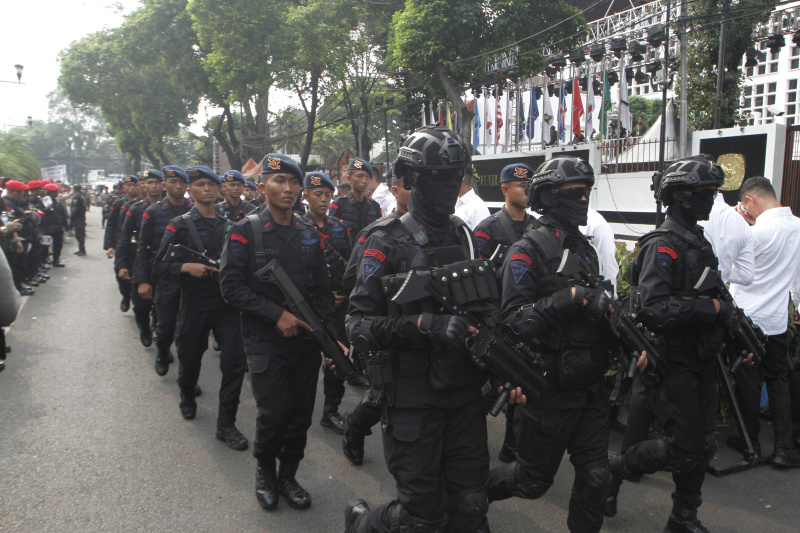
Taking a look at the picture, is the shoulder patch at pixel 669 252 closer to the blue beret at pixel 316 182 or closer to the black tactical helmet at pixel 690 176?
the black tactical helmet at pixel 690 176

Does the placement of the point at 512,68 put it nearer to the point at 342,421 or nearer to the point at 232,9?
the point at 232,9

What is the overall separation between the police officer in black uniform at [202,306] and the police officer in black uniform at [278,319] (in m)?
0.91

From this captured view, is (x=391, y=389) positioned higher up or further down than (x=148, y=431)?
higher up

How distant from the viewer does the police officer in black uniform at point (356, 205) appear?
6.68 m

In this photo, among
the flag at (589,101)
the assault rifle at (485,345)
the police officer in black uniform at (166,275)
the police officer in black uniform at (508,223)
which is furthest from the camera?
the flag at (589,101)

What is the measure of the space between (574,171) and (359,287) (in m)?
1.33

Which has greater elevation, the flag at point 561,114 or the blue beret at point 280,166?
the flag at point 561,114

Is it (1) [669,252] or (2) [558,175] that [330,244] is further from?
(1) [669,252]

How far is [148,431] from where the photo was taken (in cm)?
501

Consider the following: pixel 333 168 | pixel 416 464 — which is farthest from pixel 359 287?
pixel 333 168

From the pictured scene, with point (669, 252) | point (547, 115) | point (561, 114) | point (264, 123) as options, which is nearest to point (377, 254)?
point (669, 252)

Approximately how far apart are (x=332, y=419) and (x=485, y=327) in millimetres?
2918

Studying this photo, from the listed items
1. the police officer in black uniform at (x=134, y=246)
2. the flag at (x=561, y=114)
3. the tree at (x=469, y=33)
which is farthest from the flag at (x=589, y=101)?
the police officer in black uniform at (x=134, y=246)

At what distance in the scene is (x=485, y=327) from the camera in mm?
2625
